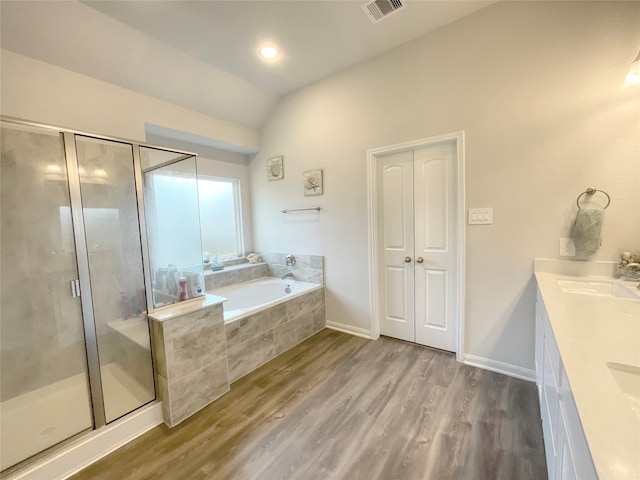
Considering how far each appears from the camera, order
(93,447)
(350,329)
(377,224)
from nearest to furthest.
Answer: (93,447)
(377,224)
(350,329)

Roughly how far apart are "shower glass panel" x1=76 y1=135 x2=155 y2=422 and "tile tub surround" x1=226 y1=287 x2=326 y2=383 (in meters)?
0.63

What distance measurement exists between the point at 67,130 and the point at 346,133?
7.59ft

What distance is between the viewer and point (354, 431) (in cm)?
168

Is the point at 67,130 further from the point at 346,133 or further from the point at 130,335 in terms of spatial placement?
the point at 346,133

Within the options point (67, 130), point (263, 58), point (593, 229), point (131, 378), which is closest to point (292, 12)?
point (263, 58)

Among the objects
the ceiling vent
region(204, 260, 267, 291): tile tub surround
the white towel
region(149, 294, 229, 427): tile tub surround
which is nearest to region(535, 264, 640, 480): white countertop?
the white towel

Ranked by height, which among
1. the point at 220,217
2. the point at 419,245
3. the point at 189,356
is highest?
the point at 220,217

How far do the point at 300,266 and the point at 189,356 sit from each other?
5.71ft

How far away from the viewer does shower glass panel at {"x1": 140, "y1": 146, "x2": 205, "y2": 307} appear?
2.01 meters

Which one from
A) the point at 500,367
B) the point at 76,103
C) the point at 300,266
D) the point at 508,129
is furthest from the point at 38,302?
the point at 508,129

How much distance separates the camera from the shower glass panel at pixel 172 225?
6.60ft

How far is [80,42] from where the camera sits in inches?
76.2

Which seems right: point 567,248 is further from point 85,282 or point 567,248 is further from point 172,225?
point 85,282

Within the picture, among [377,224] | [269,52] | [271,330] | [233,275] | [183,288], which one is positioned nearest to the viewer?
[183,288]
